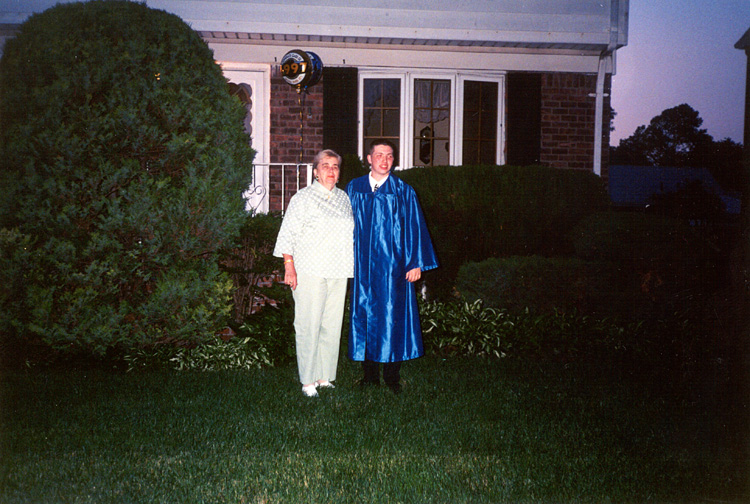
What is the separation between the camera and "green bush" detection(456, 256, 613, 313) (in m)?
6.07

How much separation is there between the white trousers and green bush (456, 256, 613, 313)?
2339 millimetres

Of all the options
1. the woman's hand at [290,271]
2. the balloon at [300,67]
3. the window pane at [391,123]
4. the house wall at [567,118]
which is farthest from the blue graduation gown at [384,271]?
the house wall at [567,118]

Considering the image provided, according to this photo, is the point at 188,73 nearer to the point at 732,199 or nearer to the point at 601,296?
the point at 601,296

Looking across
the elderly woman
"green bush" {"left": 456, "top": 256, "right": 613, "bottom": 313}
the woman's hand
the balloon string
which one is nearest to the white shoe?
the elderly woman

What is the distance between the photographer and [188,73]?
498cm

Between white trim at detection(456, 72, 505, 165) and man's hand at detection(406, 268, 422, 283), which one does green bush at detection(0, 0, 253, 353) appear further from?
white trim at detection(456, 72, 505, 165)

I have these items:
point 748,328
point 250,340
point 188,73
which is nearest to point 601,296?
point 748,328

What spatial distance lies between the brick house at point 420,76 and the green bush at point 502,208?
158 cm

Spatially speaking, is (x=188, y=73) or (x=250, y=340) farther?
(x=250, y=340)

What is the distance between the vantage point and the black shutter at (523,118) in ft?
27.2

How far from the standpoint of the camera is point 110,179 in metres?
4.72

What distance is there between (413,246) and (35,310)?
114 inches

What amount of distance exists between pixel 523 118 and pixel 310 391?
5.46 m

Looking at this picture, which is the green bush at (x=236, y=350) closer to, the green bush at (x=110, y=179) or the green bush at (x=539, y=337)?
the green bush at (x=110, y=179)
